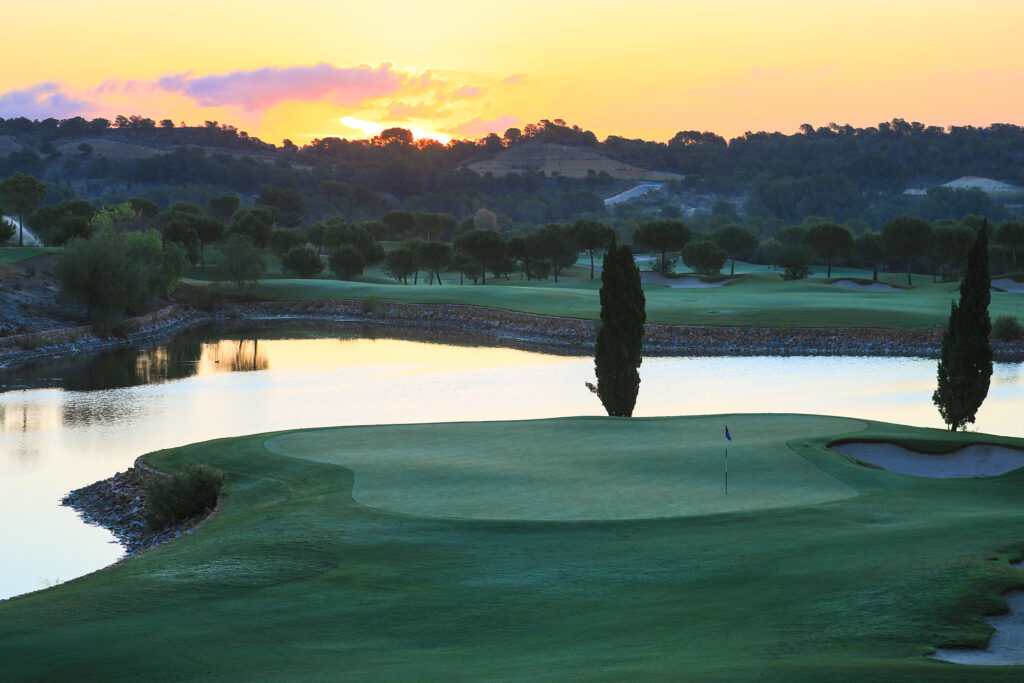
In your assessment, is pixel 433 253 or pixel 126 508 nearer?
pixel 126 508

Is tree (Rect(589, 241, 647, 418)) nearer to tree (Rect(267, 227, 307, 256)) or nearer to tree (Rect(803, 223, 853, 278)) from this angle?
tree (Rect(803, 223, 853, 278))

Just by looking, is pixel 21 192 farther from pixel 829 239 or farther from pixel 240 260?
pixel 829 239

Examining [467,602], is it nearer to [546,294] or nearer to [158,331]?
[158,331]

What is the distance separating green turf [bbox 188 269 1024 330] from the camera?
239 feet

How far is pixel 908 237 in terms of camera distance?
110625 mm

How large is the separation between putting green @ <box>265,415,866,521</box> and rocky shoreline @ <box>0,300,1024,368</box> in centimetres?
3878

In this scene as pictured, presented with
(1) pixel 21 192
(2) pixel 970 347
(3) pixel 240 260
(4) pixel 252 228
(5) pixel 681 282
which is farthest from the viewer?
(4) pixel 252 228

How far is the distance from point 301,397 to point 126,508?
20.4 metres

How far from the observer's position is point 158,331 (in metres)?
79.8

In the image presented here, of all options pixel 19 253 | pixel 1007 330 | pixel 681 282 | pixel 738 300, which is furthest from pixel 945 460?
pixel 681 282

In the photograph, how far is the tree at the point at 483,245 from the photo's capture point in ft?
386

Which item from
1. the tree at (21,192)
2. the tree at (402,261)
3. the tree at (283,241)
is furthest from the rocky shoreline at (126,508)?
the tree at (283,241)

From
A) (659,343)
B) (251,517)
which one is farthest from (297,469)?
(659,343)

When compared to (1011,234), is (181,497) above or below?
below
